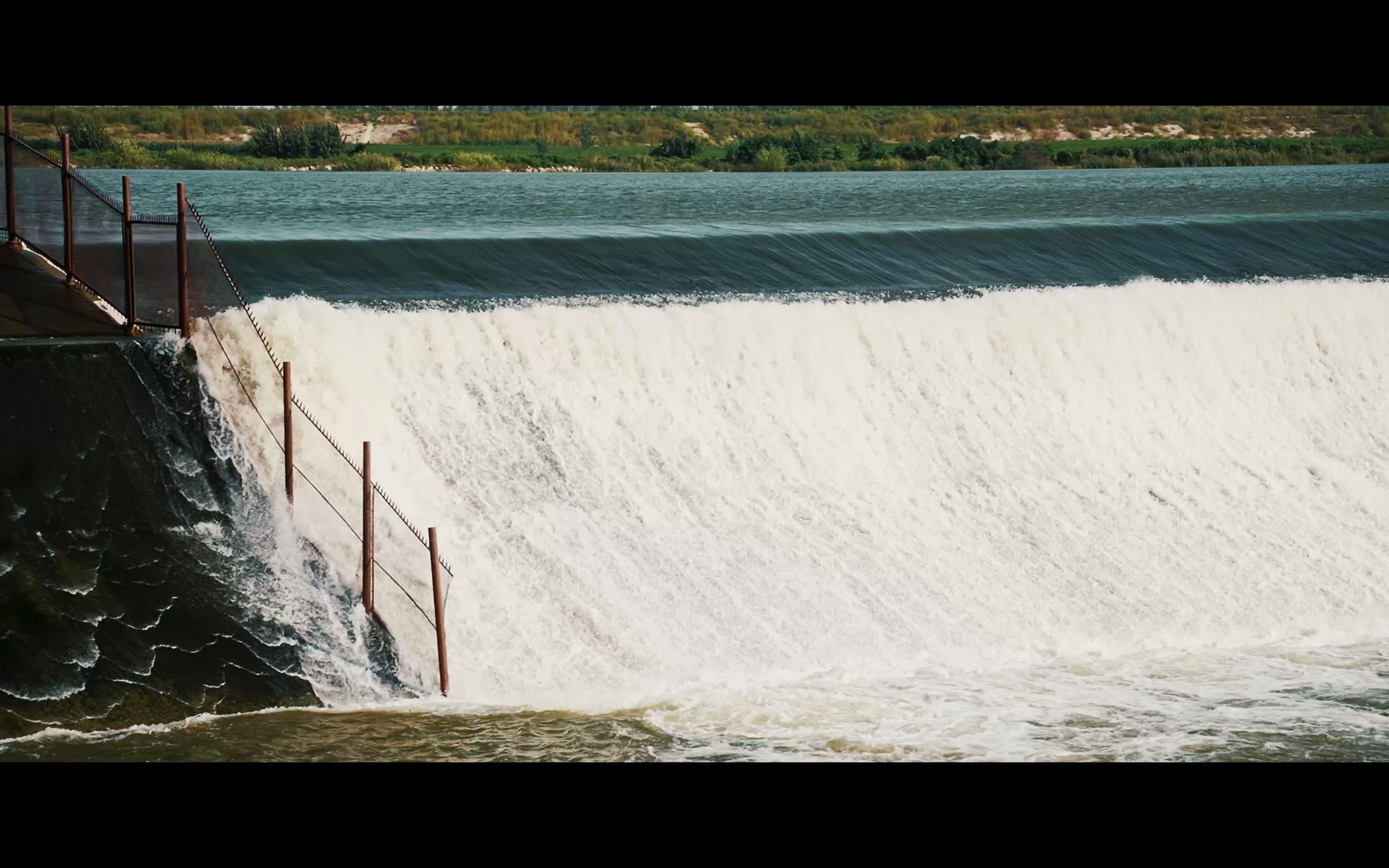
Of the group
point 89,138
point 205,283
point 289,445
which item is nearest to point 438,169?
point 89,138

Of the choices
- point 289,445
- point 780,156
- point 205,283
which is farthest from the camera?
point 780,156

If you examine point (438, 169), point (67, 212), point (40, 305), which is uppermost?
point (438, 169)

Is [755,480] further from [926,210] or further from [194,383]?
[926,210]

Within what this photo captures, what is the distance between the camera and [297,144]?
139 ft

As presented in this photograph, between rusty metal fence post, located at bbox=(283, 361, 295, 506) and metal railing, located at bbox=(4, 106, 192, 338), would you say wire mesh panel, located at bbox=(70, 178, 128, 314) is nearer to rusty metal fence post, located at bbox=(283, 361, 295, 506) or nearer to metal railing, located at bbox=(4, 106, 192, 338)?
metal railing, located at bbox=(4, 106, 192, 338)

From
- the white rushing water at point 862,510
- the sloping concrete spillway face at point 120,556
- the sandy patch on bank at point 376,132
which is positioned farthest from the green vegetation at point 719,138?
the sloping concrete spillway face at point 120,556

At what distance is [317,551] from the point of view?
1339 cm

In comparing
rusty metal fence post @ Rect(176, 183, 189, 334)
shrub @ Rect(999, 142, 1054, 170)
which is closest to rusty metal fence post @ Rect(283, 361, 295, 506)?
rusty metal fence post @ Rect(176, 183, 189, 334)

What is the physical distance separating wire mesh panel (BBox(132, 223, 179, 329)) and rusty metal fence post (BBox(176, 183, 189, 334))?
0.07m

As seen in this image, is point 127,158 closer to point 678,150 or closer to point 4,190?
point 678,150

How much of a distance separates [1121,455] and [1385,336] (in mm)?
5914

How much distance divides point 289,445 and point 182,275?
191 centimetres

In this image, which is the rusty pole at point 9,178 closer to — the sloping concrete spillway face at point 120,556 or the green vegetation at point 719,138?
the sloping concrete spillway face at point 120,556

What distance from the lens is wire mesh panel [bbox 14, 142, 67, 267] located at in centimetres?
1430
